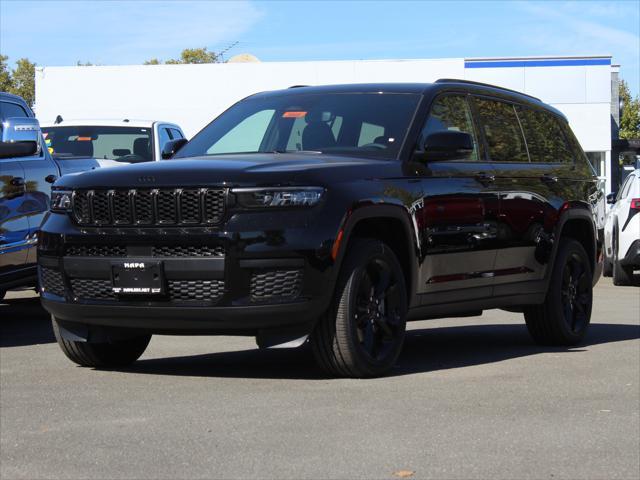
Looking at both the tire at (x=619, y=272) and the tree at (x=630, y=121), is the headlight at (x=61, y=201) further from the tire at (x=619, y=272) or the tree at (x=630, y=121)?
the tree at (x=630, y=121)

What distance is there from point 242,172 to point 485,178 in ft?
7.32

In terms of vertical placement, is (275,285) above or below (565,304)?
above

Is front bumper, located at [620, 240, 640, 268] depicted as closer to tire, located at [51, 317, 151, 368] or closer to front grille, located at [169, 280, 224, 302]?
tire, located at [51, 317, 151, 368]

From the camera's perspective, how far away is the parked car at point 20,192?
10.2 meters

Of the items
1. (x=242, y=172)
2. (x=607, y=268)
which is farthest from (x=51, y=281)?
(x=607, y=268)

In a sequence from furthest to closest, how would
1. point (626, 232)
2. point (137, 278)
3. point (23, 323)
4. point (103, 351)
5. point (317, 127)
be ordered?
point (626, 232) < point (23, 323) < point (317, 127) < point (103, 351) < point (137, 278)

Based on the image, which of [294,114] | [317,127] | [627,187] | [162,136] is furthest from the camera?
[627,187]

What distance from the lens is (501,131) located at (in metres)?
9.66

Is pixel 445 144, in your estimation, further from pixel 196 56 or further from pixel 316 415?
pixel 196 56

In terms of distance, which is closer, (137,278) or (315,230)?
(315,230)

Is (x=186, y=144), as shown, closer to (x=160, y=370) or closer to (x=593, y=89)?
(x=160, y=370)

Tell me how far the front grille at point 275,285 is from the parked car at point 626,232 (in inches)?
464

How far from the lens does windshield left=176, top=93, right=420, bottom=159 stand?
8484 millimetres

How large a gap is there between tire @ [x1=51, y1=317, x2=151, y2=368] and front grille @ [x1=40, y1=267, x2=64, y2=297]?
27 centimetres
